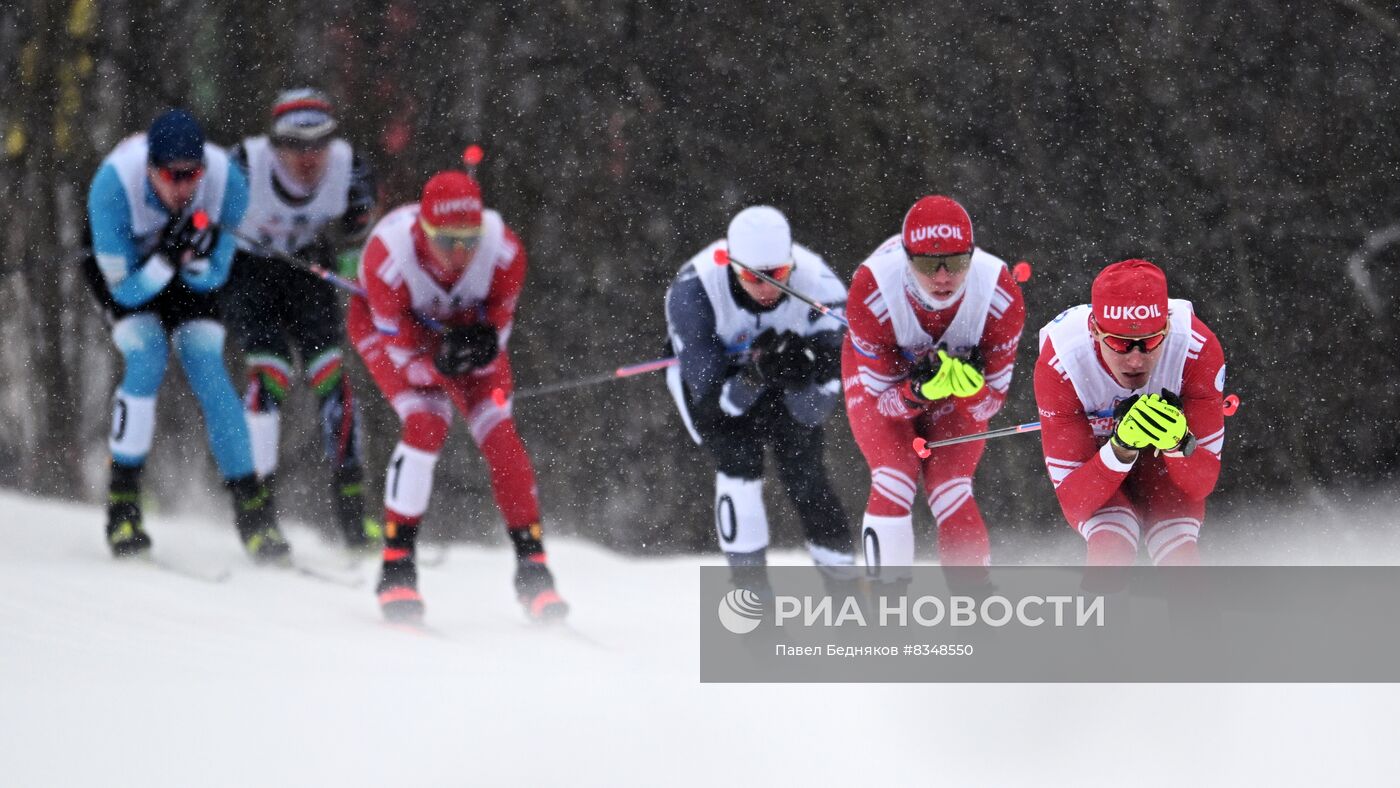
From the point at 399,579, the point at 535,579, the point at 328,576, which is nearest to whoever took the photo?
the point at 399,579

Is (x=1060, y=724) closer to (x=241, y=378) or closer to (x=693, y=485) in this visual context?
(x=693, y=485)

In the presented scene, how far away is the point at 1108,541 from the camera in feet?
12.7

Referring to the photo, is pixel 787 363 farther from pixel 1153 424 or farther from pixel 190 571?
pixel 190 571

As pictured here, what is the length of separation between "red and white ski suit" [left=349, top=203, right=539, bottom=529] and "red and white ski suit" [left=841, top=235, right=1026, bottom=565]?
4.55 feet

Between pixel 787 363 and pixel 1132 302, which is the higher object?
pixel 787 363

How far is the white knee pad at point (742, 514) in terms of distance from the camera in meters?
5.02

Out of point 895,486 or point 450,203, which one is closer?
point 895,486

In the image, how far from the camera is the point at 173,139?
565 centimetres

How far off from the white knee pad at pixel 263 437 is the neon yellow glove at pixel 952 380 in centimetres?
298

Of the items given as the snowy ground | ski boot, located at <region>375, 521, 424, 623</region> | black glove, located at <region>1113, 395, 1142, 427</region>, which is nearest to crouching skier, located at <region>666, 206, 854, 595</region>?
the snowy ground

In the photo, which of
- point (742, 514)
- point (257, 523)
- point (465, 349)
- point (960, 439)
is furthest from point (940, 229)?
point (257, 523)

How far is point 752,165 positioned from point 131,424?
3.03 meters

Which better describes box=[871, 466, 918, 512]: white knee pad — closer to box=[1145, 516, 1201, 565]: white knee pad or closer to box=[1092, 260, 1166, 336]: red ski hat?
box=[1145, 516, 1201, 565]: white knee pad

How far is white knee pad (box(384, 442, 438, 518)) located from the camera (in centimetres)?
519
